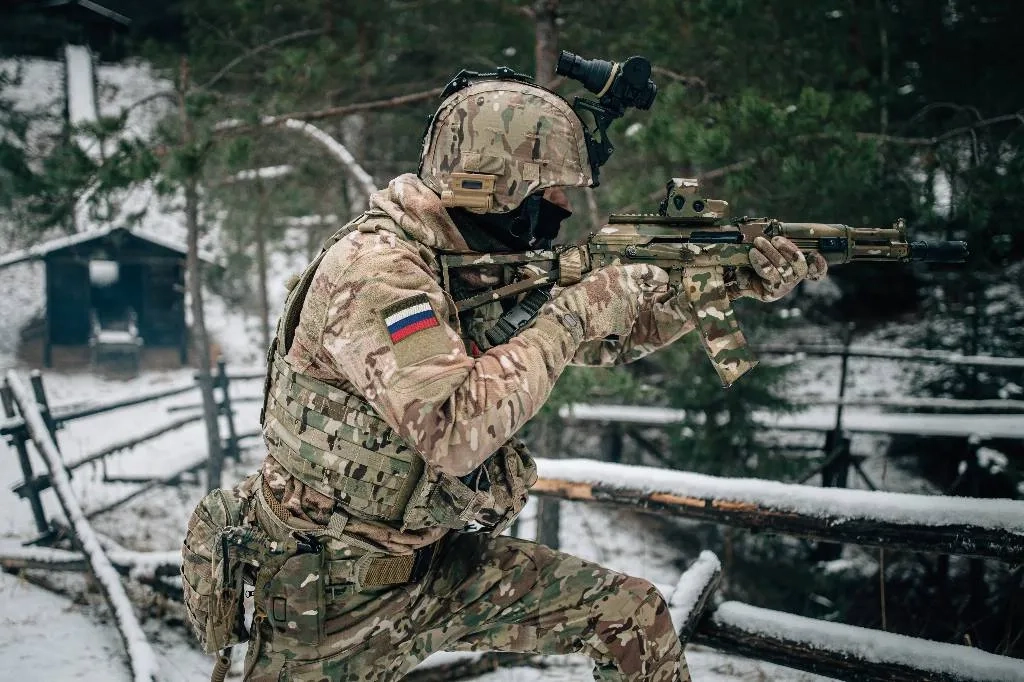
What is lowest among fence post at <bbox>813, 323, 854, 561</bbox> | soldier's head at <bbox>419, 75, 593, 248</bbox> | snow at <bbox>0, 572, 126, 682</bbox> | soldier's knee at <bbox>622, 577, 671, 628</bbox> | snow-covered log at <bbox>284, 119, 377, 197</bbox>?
fence post at <bbox>813, 323, 854, 561</bbox>

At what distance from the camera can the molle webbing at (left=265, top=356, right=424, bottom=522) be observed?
2205 millimetres

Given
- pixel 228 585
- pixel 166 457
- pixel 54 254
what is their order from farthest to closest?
pixel 54 254
pixel 166 457
pixel 228 585

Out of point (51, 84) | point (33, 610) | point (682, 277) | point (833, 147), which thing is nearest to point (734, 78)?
point (833, 147)

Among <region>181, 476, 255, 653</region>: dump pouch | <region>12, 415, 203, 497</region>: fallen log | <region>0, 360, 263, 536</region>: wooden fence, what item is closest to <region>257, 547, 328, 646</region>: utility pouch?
<region>181, 476, 255, 653</region>: dump pouch

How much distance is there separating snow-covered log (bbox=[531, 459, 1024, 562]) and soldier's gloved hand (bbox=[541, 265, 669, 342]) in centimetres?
141

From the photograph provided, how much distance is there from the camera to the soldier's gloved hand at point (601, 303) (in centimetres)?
234

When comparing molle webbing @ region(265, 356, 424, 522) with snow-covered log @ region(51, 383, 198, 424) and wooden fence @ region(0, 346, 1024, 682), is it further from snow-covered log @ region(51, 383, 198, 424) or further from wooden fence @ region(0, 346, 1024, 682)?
snow-covered log @ region(51, 383, 198, 424)

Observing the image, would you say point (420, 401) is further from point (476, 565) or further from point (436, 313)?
point (476, 565)

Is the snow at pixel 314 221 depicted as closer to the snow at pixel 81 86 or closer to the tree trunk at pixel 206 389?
the tree trunk at pixel 206 389

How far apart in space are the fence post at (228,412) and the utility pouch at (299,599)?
10.0 m

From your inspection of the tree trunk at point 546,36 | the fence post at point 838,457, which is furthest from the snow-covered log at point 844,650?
the fence post at point 838,457

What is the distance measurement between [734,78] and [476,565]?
5765mm

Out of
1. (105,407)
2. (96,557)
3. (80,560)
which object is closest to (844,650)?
(96,557)

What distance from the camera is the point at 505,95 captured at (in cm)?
239
